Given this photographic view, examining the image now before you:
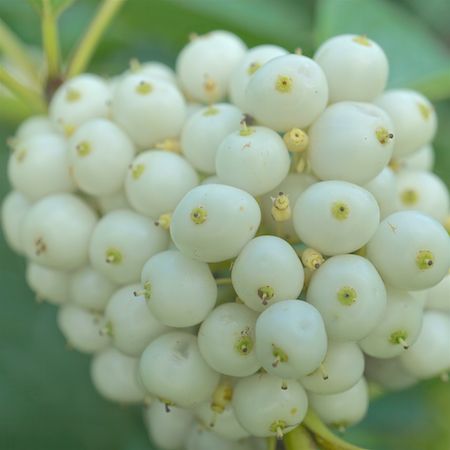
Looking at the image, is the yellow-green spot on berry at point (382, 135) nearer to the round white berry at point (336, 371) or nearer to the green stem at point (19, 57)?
the round white berry at point (336, 371)

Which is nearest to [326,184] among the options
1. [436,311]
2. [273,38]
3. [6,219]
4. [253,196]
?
[253,196]

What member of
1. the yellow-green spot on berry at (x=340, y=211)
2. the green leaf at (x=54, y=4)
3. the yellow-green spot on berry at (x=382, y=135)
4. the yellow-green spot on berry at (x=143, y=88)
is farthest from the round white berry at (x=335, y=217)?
the green leaf at (x=54, y=4)

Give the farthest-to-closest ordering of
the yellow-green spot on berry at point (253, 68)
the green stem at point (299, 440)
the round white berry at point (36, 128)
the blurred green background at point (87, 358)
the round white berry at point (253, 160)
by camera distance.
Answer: the blurred green background at point (87, 358), the round white berry at point (36, 128), the yellow-green spot on berry at point (253, 68), the green stem at point (299, 440), the round white berry at point (253, 160)

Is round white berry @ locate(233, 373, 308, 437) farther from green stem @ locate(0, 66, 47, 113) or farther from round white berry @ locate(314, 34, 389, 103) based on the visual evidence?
green stem @ locate(0, 66, 47, 113)

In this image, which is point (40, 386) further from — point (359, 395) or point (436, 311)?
point (436, 311)

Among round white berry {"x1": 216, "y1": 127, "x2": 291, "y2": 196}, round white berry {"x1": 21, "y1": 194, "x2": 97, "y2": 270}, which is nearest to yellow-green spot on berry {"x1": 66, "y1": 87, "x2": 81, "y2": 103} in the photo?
round white berry {"x1": 21, "y1": 194, "x2": 97, "y2": 270}

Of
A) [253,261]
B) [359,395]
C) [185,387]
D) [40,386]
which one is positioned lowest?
[40,386]
